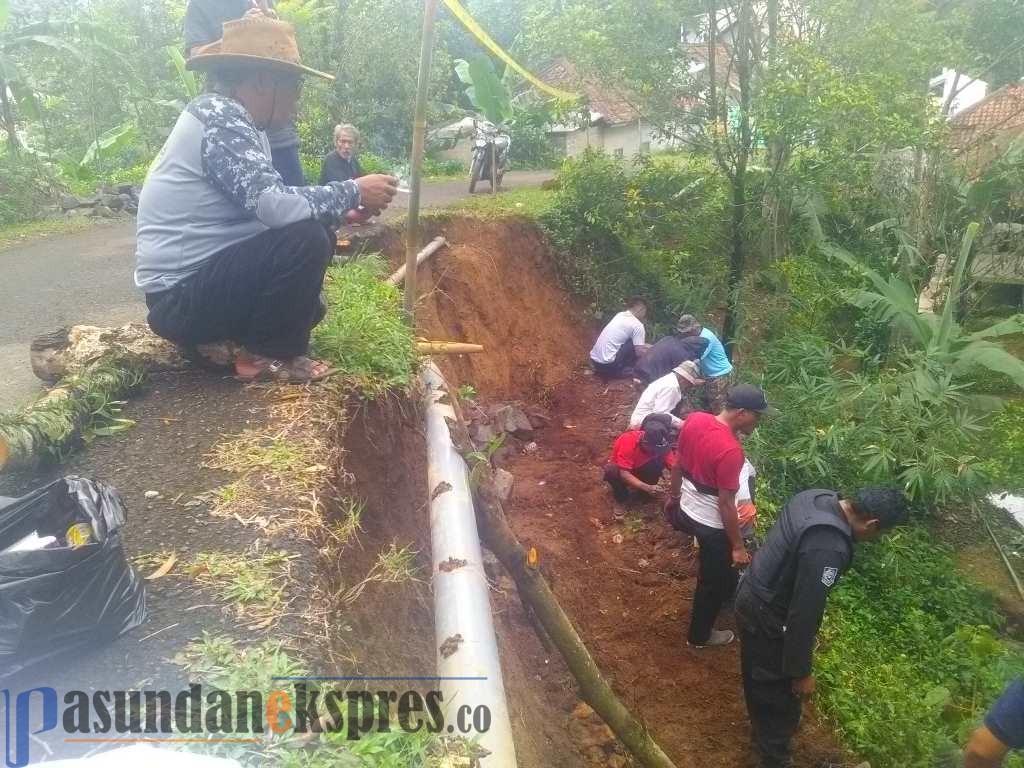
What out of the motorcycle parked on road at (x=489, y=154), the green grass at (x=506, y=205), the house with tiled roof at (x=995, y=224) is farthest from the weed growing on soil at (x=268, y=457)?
the motorcycle parked on road at (x=489, y=154)

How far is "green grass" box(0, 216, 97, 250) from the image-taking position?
27.4 ft

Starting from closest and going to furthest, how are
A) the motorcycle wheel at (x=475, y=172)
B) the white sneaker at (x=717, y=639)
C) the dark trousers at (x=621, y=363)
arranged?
1. the white sneaker at (x=717, y=639)
2. the dark trousers at (x=621, y=363)
3. the motorcycle wheel at (x=475, y=172)

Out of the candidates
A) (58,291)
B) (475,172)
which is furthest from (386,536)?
(475,172)

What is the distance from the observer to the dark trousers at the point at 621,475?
605 cm

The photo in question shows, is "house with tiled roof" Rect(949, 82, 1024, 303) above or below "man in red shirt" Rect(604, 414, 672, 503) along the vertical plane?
above

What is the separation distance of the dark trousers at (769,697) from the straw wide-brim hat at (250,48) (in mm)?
3392

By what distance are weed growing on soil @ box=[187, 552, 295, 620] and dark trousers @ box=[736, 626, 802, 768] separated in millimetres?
2385

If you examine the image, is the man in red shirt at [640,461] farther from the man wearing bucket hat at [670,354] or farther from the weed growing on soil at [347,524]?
the weed growing on soil at [347,524]

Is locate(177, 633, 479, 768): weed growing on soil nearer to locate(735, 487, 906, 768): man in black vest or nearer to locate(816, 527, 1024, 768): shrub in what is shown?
locate(735, 487, 906, 768): man in black vest

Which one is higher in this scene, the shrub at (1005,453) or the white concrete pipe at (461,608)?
the white concrete pipe at (461,608)

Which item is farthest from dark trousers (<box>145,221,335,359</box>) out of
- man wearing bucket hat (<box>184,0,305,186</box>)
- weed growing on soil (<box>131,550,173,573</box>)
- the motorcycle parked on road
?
the motorcycle parked on road

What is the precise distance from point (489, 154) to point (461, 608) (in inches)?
432

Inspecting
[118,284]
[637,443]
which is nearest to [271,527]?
[637,443]

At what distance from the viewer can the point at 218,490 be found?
279 cm
